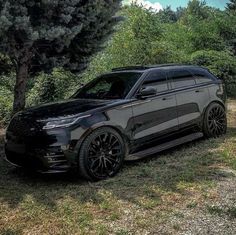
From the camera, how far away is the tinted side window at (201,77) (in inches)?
342

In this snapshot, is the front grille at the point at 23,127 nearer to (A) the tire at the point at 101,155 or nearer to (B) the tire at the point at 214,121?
(A) the tire at the point at 101,155

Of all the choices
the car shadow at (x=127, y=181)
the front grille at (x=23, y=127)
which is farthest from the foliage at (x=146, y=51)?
the car shadow at (x=127, y=181)

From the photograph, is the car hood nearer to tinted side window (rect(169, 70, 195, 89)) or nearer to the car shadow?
the car shadow

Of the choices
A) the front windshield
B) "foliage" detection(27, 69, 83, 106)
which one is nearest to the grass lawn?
the front windshield

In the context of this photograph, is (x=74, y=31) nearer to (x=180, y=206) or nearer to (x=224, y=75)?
(x=180, y=206)

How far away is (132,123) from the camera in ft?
22.9

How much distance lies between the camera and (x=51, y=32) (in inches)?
301

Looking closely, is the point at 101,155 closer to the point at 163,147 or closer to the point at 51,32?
the point at 163,147

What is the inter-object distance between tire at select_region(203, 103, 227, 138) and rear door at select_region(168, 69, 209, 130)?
0.20m

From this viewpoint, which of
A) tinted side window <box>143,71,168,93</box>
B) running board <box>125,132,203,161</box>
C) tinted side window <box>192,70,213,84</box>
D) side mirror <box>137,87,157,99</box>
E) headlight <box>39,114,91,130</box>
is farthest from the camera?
tinted side window <box>192,70,213,84</box>

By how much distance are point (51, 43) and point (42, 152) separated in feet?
9.74

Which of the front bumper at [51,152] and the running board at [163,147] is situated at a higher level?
the front bumper at [51,152]

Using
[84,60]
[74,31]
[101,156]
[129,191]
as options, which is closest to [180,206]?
[129,191]

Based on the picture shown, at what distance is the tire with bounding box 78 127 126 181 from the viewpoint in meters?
6.25
